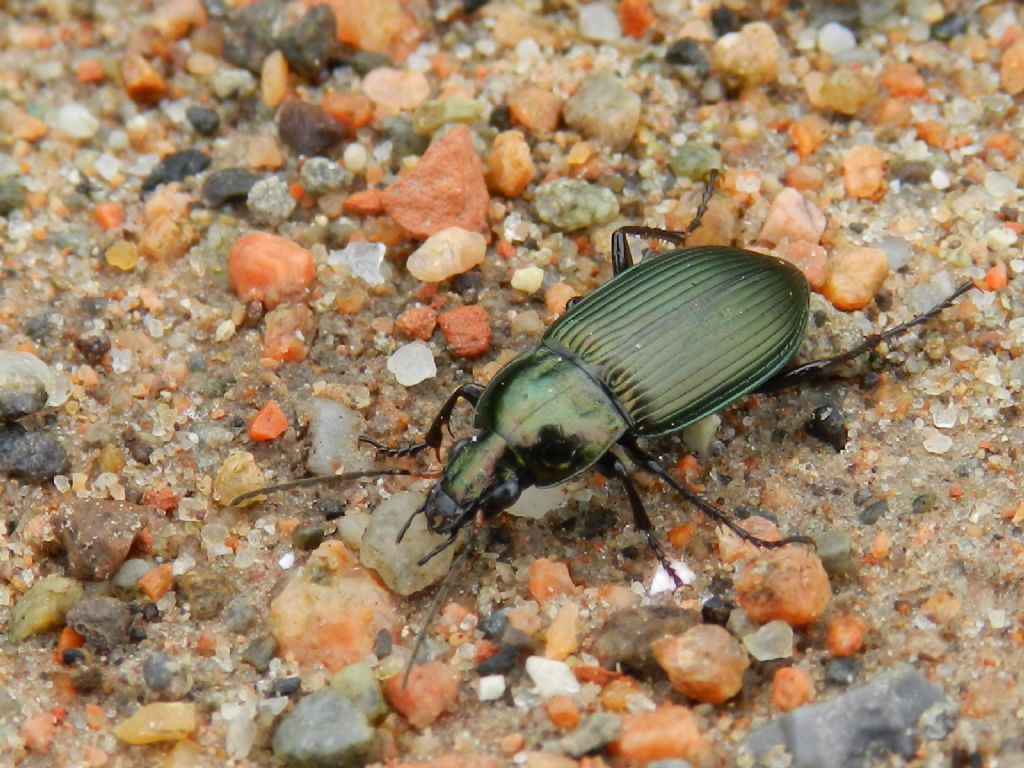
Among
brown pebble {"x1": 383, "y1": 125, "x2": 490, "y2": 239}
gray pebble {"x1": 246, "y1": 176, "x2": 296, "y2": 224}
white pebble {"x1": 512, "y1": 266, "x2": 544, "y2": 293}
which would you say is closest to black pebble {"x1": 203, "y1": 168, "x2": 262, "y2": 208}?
gray pebble {"x1": 246, "y1": 176, "x2": 296, "y2": 224}

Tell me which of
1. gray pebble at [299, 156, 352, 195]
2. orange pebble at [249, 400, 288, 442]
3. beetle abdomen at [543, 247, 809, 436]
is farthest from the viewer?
gray pebble at [299, 156, 352, 195]

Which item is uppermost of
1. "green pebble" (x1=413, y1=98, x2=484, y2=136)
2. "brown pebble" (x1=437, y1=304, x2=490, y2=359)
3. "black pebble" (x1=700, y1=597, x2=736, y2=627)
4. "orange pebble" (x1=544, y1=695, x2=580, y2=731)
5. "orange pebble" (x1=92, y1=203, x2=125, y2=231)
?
"green pebble" (x1=413, y1=98, x2=484, y2=136)

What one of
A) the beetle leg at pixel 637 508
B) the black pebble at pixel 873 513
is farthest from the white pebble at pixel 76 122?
the black pebble at pixel 873 513

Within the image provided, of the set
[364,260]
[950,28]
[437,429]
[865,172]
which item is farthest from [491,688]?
[950,28]

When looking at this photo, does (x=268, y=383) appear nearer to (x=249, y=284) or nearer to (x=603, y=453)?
(x=249, y=284)

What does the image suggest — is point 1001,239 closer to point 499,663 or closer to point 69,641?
point 499,663

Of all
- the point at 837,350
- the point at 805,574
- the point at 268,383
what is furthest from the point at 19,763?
the point at 837,350

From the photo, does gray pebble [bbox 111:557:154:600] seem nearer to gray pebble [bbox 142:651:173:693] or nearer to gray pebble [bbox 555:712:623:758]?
gray pebble [bbox 142:651:173:693]
